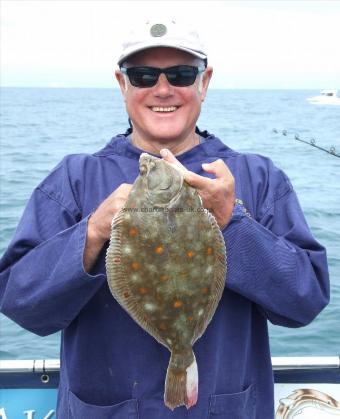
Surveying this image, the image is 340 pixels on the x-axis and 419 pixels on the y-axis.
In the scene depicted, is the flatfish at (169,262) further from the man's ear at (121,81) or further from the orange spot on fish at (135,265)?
the man's ear at (121,81)

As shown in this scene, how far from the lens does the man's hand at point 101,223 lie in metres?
2.21

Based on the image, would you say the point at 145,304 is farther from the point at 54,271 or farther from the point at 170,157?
the point at 170,157

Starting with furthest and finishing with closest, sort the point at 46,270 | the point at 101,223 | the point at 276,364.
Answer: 1. the point at 276,364
2. the point at 46,270
3. the point at 101,223

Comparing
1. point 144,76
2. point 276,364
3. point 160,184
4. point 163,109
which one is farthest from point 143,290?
point 276,364

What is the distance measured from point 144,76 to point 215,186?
27.4 inches

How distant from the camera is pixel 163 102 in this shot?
2.68 meters

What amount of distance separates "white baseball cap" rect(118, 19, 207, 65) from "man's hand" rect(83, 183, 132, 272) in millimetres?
664

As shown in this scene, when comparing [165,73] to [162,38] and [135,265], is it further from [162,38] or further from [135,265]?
[135,265]

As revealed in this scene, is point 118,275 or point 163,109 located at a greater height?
point 163,109

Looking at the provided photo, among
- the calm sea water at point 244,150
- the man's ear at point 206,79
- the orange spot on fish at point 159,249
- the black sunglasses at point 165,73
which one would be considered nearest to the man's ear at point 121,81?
the black sunglasses at point 165,73

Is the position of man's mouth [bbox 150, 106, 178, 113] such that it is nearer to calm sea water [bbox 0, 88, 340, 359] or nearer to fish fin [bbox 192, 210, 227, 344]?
fish fin [bbox 192, 210, 227, 344]

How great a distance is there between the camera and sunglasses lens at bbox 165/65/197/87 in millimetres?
2660

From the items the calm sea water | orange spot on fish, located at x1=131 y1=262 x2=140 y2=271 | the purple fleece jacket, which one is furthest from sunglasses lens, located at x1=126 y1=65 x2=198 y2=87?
the calm sea water

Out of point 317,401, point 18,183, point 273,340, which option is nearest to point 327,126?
point 18,183
